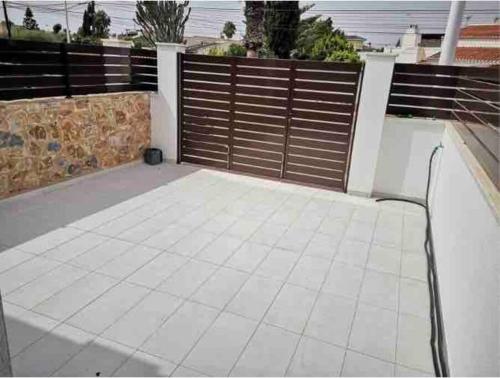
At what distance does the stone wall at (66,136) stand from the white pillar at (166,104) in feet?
0.56

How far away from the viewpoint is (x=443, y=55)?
5242 millimetres

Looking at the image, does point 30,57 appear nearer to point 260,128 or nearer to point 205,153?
point 205,153

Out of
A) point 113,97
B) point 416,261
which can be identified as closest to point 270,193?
point 416,261

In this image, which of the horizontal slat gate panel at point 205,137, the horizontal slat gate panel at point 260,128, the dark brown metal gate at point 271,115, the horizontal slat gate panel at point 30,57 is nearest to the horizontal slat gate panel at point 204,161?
the dark brown metal gate at point 271,115

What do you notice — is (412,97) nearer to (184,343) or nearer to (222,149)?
(222,149)

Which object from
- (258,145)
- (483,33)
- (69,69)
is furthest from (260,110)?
(483,33)

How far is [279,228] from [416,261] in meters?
1.42

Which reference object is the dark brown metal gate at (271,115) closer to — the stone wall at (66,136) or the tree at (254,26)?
the stone wall at (66,136)

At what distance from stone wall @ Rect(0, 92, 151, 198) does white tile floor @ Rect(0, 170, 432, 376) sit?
3.57ft

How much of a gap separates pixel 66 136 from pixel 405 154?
4552mm

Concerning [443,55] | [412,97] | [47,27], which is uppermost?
[47,27]

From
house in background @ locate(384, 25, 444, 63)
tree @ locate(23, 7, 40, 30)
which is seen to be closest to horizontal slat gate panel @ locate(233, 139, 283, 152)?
house in background @ locate(384, 25, 444, 63)

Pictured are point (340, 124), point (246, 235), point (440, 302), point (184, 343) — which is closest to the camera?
point (184, 343)

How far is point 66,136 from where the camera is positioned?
4691 millimetres
